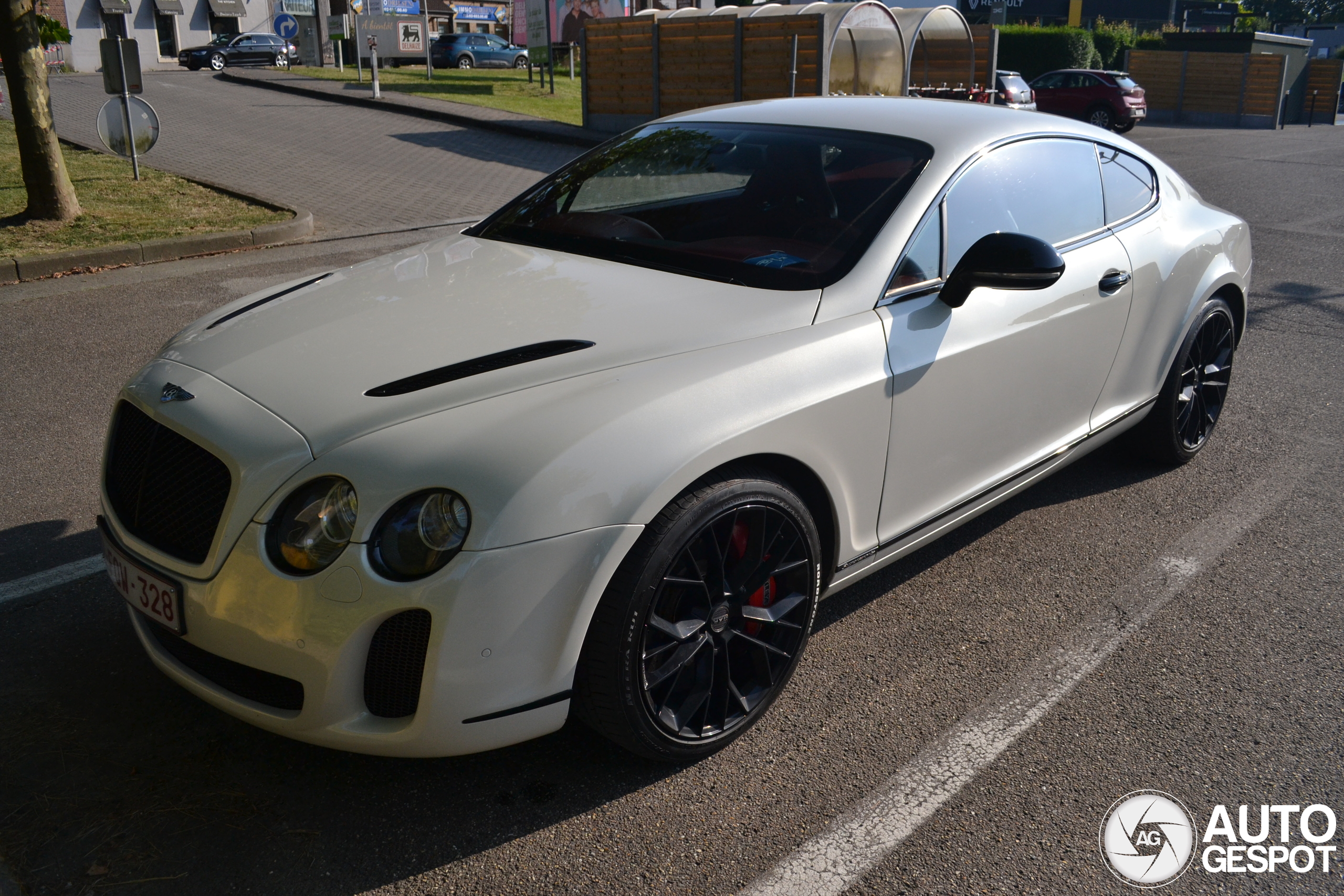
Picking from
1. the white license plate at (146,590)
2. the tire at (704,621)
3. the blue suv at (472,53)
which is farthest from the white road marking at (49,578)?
the blue suv at (472,53)

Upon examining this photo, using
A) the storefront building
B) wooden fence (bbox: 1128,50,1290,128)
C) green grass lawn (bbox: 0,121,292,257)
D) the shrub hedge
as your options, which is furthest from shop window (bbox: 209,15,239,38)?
green grass lawn (bbox: 0,121,292,257)

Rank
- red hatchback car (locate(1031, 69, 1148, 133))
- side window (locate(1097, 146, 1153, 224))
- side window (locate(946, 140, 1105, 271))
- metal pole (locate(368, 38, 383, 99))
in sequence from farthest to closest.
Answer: red hatchback car (locate(1031, 69, 1148, 133))
metal pole (locate(368, 38, 383, 99))
side window (locate(1097, 146, 1153, 224))
side window (locate(946, 140, 1105, 271))

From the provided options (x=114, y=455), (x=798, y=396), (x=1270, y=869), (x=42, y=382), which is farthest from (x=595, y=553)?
(x=42, y=382)

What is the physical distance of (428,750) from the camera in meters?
2.29

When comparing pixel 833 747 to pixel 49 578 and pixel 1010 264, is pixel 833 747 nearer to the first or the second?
pixel 1010 264

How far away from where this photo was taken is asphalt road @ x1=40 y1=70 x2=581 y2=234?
38.5 ft

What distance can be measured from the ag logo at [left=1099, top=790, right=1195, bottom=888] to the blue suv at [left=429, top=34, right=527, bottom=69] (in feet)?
129

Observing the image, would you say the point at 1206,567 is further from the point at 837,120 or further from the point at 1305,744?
the point at 837,120

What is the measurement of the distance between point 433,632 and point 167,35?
5249 centimetres

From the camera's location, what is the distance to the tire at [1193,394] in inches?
176

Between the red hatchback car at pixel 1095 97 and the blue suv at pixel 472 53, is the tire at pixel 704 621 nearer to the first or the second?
the red hatchback car at pixel 1095 97

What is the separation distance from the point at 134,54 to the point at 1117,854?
11388 mm

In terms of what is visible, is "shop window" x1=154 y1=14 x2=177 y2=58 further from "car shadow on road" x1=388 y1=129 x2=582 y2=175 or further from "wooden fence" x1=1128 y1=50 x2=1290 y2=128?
"wooden fence" x1=1128 y1=50 x2=1290 y2=128

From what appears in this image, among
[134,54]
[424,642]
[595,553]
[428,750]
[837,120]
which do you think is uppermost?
[134,54]
